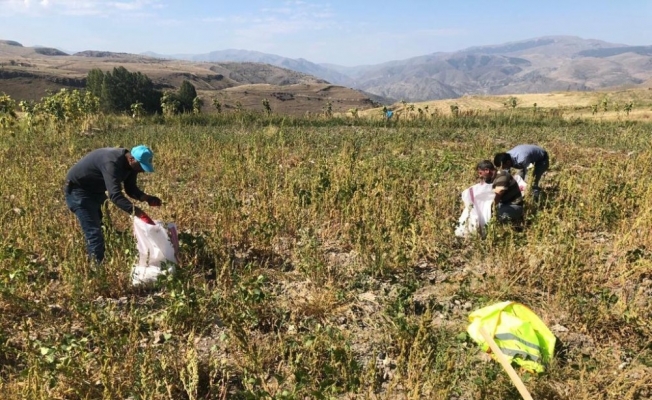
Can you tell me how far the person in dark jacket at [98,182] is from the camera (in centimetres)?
395

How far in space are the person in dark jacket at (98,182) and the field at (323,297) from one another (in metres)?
0.19

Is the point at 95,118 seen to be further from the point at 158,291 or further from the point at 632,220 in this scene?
the point at 632,220

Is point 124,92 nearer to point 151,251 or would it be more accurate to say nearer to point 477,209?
point 151,251

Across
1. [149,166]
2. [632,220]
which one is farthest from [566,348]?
[149,166]

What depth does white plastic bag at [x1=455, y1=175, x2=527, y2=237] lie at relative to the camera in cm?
489

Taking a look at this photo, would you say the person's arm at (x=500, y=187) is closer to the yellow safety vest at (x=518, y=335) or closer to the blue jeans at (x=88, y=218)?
the yellow safety vest at (x=518, y=335)

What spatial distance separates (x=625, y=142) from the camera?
37.8 ft

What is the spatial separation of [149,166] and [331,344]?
2456mm

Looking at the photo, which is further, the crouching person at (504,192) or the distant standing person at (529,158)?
the distant standing person at (529,158)

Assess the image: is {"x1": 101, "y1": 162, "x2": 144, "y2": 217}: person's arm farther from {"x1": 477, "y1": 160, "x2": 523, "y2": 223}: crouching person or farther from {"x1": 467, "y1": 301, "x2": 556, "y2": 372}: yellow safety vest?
{"x1": 477, "y1": 160, "x2": 523, "y2": 223}: crouching person

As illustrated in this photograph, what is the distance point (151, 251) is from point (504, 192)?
4075mm

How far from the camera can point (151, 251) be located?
3896mm

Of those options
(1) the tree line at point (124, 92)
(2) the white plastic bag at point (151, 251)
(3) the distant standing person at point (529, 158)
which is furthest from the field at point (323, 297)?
(1) the tree line at point (124, 92)

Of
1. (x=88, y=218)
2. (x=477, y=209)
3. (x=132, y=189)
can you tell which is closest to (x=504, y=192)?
(x=477, y=209)
